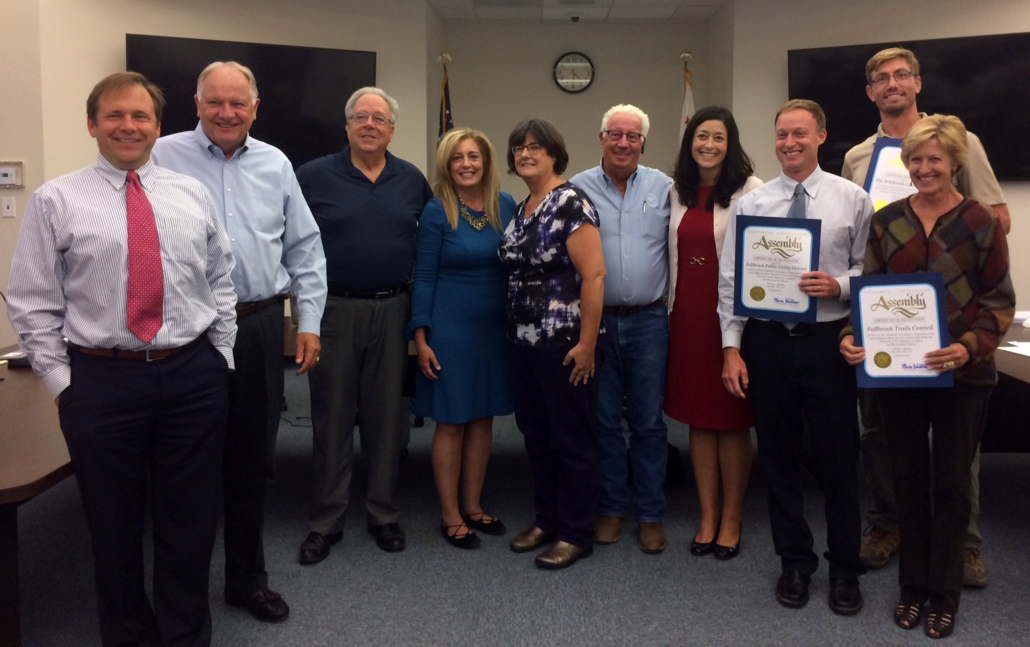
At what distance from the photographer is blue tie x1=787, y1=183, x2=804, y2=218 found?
220cm

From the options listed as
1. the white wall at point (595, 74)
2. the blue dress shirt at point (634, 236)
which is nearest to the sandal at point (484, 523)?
the blue dress shirt at point (634, 236)

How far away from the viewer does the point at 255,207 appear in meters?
2.17

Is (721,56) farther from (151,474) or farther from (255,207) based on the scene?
(151,474)

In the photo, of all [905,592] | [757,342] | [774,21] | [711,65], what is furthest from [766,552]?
[711,65]

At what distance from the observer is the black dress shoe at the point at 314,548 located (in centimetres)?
255

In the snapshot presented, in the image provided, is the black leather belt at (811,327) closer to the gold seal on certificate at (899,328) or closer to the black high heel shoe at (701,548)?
the gold seal on certificate at (899,328)

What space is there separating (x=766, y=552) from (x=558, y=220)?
4.56 ft

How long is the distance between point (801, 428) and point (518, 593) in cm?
101

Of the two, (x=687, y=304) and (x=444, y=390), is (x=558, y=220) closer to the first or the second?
(x=687, y=304)

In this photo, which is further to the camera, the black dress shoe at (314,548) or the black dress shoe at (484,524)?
the black dress shoe at (484,524)

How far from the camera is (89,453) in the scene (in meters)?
1.67

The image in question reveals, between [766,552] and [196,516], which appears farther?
[766,552]

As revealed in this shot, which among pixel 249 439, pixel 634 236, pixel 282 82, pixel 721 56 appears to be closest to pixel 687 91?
pixel 721 56

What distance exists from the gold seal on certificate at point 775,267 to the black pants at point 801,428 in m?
0.09
